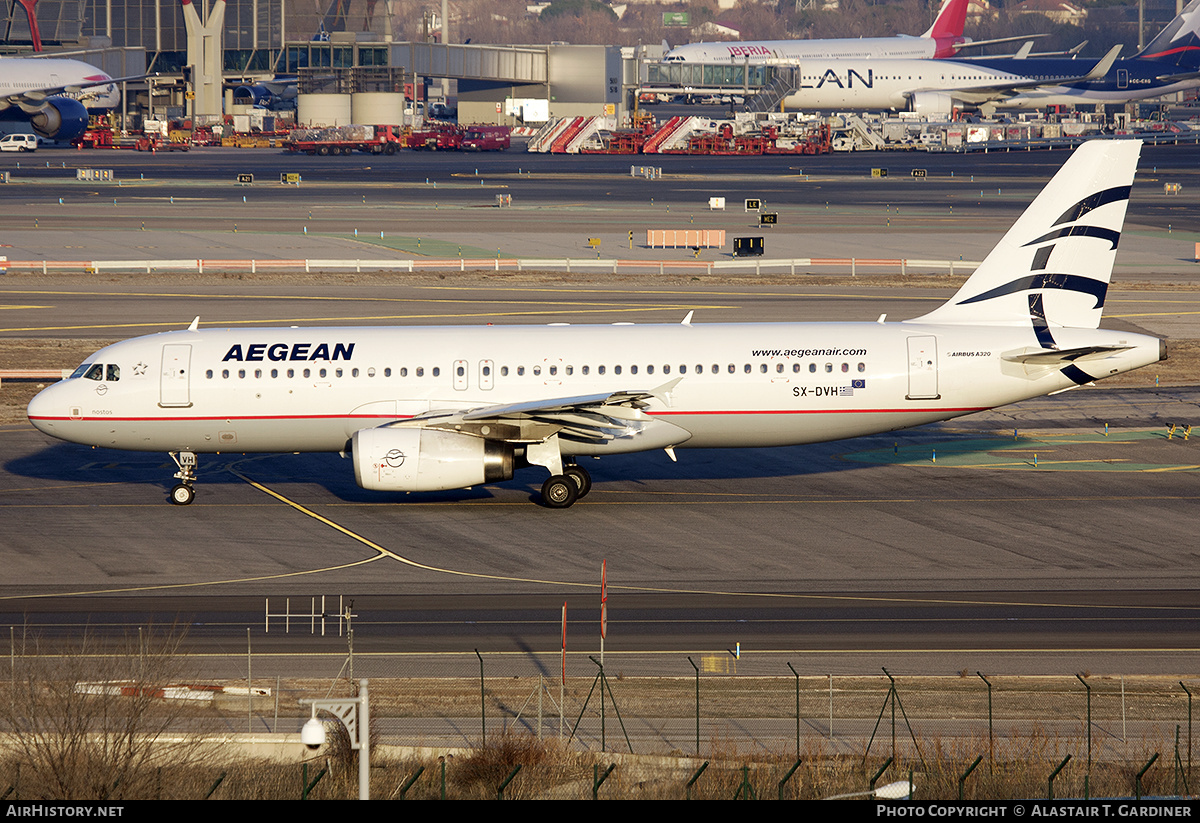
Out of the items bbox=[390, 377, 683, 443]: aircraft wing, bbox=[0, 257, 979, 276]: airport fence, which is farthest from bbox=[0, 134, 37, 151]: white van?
bbox=[390, 377, 683, 443]: aircraft wing

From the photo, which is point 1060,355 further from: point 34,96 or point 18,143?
point 18,143

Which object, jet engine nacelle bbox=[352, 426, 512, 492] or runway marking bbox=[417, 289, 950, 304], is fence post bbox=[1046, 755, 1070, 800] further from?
runway marking bbox=[417, 289, 950, 304]

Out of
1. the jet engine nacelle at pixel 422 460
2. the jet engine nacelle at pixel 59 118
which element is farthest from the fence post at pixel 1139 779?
the jet engine nacelle at pixel 59 118

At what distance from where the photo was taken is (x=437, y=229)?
10269cm

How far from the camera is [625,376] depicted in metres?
38.9

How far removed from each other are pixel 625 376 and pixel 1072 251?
13674 mm

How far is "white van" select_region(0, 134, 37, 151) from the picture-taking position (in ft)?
593

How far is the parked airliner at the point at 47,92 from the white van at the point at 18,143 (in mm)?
3711

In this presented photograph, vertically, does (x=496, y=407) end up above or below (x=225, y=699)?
above

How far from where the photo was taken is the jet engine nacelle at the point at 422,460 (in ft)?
122

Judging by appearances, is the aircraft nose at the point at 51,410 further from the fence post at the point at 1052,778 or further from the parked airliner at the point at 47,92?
the parked airliner at the point at 47,92

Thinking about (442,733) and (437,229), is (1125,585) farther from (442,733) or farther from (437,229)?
(437,229)

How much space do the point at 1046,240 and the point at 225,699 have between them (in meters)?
27.2
